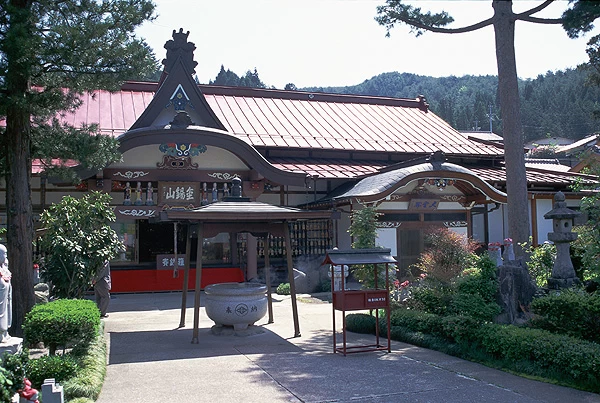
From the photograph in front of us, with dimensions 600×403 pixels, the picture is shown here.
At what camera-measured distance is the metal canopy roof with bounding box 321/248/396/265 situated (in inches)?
358

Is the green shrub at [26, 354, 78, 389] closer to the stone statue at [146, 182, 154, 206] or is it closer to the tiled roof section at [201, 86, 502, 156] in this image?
the stone statue at [146, 182, 154, 206]

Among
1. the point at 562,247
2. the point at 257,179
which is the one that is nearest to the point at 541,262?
the point at 562,247

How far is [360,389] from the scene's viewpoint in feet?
23.2

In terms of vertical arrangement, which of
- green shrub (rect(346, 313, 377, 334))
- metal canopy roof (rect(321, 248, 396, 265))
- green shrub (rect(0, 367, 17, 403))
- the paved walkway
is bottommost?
the paved walkway

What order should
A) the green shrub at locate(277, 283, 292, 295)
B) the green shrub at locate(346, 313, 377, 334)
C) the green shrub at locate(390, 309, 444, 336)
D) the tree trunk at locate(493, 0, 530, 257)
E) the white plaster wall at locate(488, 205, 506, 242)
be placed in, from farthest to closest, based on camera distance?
the white plaster wall at locate(488, 205, 506, 242) → the green shrub at locate(277, 283, 292, 295) → the tree trunk at locate(493, 0, 530, 257) → the green shrub at locate(346, 313, 377, 334) → the green shrub at locate(390, 309, 444, 336)

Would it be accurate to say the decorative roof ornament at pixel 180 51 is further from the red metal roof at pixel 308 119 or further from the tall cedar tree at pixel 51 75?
the tall cedar tree at pixel 51 75

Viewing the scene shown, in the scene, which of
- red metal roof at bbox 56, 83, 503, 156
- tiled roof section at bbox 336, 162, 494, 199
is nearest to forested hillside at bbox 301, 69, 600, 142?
red metal roof at bbox 56, 83, 503, 156

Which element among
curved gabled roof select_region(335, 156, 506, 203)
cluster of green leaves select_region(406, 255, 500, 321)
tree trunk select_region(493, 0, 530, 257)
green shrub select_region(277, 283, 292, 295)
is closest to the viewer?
cluster of green leaves select_region(406, 255, 500, 321)

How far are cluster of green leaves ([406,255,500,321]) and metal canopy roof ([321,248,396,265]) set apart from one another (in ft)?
5.05

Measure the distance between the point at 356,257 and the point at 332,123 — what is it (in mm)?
14778

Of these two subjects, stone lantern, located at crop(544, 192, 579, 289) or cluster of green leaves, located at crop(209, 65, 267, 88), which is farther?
cluster of green leaves, located at crop(209, 65, 267, 88)

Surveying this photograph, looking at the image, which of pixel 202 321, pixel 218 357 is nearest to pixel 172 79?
pixel 202 321

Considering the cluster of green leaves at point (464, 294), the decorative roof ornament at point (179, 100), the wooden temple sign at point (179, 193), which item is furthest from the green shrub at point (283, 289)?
the decorative roof ornament at point (179, 100)

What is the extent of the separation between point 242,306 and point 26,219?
13.8 feet
